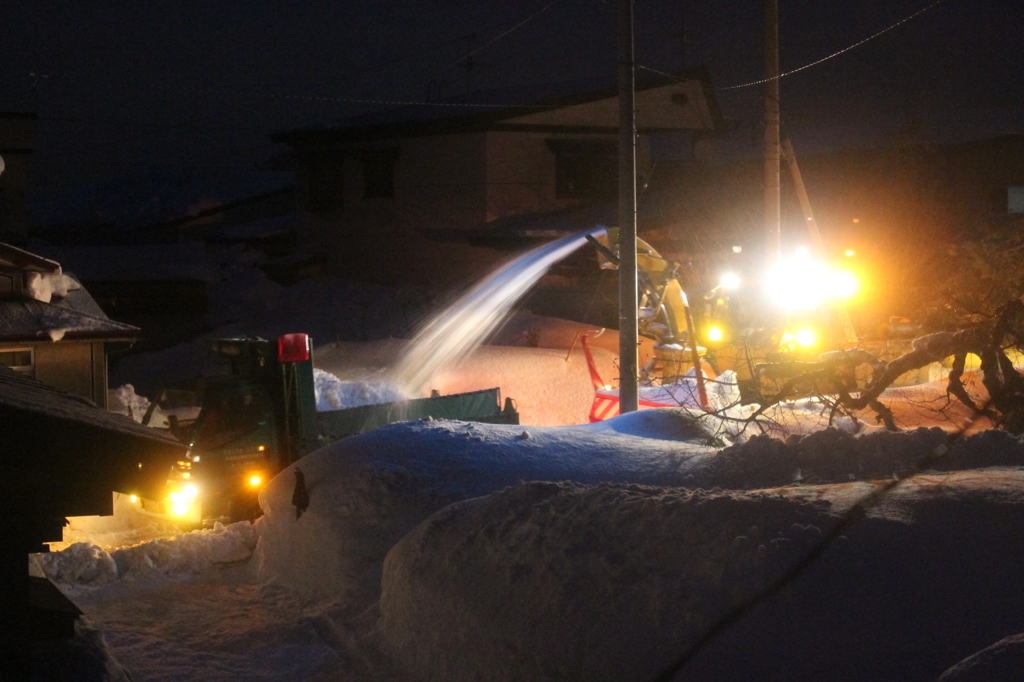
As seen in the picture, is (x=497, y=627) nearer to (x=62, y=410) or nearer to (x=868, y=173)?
(x=62, y=410)

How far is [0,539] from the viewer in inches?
165

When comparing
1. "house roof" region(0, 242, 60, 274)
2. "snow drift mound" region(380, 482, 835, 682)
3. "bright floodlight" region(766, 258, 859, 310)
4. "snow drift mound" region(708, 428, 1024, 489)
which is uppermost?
"house roof" region(0, 242, 60, 274)

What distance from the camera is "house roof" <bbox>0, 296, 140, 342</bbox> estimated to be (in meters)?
16.2

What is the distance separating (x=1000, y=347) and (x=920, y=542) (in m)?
4.97

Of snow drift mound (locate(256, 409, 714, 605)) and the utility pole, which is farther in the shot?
the utility pole

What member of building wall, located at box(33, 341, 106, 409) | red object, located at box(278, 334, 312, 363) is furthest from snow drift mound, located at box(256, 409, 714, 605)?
building wall, located at box(33, 341, 106, 409)

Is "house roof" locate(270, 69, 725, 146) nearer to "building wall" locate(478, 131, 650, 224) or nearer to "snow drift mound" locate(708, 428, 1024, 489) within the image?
"building wall" locate(478, 131, 650, 224)

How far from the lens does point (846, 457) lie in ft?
28.2

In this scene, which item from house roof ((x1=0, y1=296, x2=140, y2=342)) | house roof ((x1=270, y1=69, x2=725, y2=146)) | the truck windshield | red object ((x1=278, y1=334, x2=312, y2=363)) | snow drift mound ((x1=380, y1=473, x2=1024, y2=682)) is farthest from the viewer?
house roof ((x1=270, y1=69, x2=725, y2=146))

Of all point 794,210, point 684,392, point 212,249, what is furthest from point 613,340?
point 212,249

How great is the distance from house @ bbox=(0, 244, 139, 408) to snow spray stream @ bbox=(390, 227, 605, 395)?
20.2ft

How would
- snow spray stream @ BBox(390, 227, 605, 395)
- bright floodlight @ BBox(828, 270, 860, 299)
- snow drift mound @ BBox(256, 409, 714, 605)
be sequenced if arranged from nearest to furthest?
1. snow drift mound @ BBox(256, 409, 714, 605)
2. bright floodlight @ BBox(828, 270, 860, 299)
3. snow spray stream @ BBox(390, 227, 605, 395)

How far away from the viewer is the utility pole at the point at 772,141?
14719 mm

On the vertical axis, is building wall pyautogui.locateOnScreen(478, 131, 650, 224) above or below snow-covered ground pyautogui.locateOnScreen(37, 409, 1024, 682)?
above
